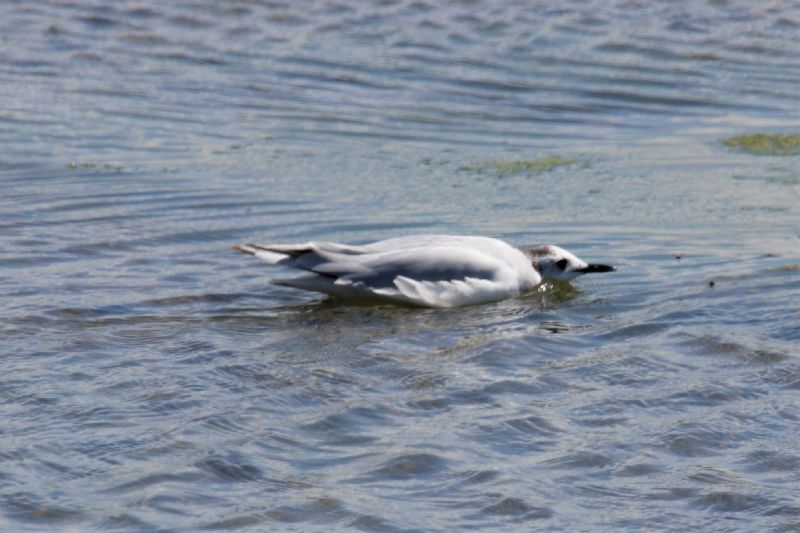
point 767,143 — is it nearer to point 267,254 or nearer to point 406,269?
point 406,269

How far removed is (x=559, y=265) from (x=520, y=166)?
2.64 meters

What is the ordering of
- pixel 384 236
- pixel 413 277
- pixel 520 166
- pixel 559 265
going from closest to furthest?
pixel 413 277 → pixel 559 265 → pixel 384 236 → pixel 520 166

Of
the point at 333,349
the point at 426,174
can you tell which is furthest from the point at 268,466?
the point at 426,174

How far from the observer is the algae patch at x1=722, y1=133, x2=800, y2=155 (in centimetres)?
1087

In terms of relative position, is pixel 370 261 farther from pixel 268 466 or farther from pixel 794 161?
pixel 794 161

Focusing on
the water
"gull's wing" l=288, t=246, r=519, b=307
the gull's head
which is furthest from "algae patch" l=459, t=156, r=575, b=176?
"gull's wing" l=288, t=246, r=519, b=307

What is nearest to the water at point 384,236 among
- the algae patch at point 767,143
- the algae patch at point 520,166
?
the algae patch at point 520,166

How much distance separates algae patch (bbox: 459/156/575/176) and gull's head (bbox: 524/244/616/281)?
7.68ft

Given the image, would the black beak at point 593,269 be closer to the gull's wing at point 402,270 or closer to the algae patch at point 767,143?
the gull's wing at point 402,270

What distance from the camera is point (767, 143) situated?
11.1 metres

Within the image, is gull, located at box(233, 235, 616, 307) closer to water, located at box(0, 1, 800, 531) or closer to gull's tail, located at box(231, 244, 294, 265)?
gull's tail, located at box(231, 244, 294, 265)

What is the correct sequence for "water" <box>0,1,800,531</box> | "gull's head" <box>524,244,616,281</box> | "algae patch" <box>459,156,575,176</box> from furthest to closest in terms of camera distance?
1. "algae patch" <box>459,156,575,176</box>
2. "gull's head" <box>524,244,616,281</box>
3. "water" <box>0,1,800,531</box>

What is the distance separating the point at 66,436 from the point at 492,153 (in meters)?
6.04

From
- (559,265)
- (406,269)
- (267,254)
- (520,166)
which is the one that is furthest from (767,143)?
(267,254)
